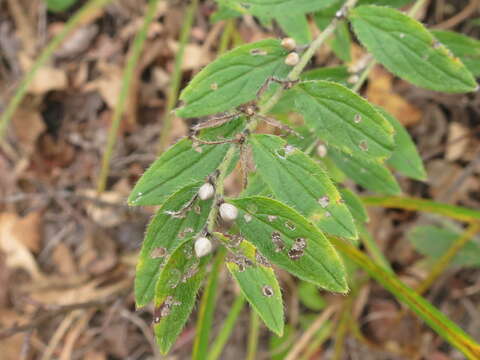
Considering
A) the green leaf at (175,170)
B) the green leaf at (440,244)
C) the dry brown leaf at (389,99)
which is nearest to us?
the green leaf at (175,170)

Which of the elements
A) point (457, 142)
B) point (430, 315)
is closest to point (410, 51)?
point (430, 315)

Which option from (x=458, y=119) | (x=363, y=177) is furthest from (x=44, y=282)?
(x=458, y=119)

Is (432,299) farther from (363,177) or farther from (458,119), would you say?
(363,177)

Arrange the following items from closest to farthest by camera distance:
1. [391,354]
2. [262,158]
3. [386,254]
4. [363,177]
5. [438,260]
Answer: [262,158]
[363,177]
[438,260]
[391,354]
[386,254]

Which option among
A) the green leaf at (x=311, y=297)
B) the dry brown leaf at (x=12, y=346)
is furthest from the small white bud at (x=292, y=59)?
the dry brown leaf at (x=12, y=346)

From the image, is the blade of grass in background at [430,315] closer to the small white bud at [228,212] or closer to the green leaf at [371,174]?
the green leaf at [371,174]
